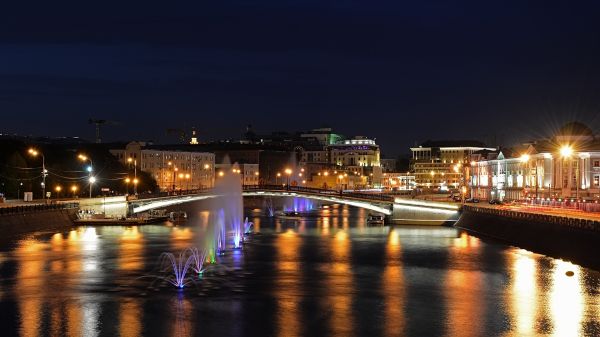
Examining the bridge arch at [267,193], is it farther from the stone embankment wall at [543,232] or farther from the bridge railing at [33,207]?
the stone embankment wall at [543,232]

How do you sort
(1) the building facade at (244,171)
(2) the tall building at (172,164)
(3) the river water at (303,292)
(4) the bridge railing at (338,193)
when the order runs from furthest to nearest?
(1) the building facade at (244,171) < (2) the tall building at (172,164) < (4) the bridge railing at (338,193) < (3) the river water at (303,292)

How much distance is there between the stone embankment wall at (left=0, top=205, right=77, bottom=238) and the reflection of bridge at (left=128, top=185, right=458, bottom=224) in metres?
12.8

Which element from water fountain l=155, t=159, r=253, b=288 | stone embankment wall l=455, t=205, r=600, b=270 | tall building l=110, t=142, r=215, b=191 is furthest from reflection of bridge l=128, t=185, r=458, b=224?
tall building l=110, t=142, r=215, b=191

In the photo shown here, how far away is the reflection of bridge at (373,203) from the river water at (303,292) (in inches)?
849

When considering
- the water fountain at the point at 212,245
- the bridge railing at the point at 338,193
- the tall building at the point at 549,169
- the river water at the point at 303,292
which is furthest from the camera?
the tall building at the point at 549,169

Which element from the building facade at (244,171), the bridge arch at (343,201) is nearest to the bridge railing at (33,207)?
the bridge arch at (343,201)

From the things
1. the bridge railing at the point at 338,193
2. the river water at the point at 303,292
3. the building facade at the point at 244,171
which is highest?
the building facade at the point at 244,171

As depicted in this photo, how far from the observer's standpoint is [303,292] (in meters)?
46.5

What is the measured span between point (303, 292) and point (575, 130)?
86.4m

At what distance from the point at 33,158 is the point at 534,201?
59645mm

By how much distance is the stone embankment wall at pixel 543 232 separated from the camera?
55188 millimetres

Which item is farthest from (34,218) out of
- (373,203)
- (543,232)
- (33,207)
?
(543,232)

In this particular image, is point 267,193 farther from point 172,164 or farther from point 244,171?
point 244,171

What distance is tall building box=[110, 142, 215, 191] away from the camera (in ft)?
528
